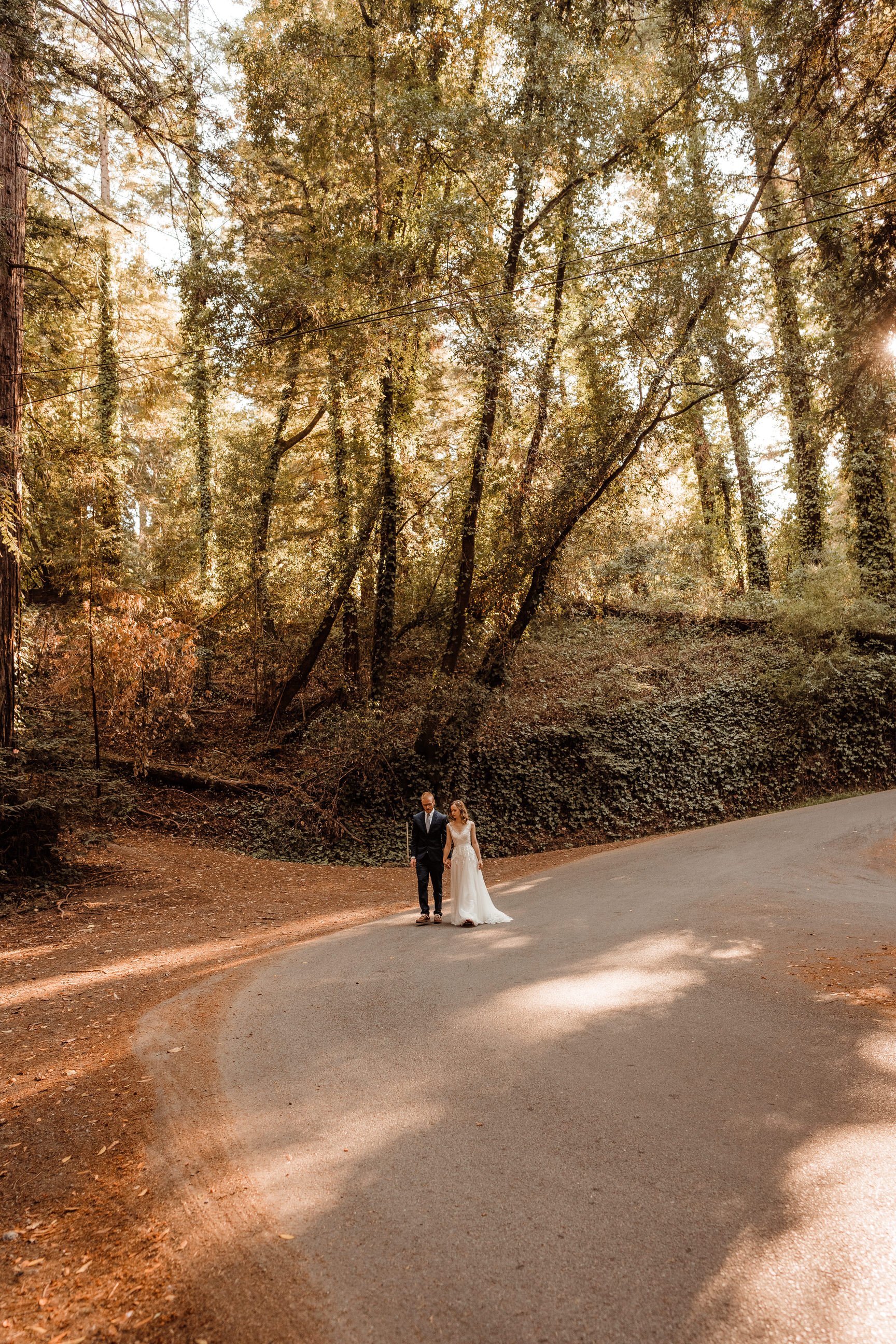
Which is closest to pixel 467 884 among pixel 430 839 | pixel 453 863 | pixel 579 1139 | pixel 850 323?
pixel 453 863

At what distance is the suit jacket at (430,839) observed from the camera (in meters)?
10.1

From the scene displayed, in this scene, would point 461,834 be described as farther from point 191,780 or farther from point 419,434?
point 419,434

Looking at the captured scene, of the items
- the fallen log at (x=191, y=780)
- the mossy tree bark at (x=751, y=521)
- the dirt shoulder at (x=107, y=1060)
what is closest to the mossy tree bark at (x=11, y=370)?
the dirt shoulder at (x=107, y=1060)

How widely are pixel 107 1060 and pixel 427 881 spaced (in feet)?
16.8

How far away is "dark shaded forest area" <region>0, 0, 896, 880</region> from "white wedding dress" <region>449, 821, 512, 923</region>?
18.1 feet

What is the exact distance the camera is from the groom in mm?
10039

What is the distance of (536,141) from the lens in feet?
49.1

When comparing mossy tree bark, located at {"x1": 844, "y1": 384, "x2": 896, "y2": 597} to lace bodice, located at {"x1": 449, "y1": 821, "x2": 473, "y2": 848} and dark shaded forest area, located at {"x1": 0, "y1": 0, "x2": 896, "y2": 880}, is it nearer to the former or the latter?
dark shaded forest area, located at {"x1": 0, "y1": 0, "x2": 896, "y2": 880}

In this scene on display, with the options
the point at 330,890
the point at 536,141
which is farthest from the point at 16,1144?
the point at 536,141

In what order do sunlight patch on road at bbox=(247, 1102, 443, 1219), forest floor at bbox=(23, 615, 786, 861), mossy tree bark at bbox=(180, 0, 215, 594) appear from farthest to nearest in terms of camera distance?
forest floor at bbox=(23, 615, 786, 861), mossy tree bark at bbox=(180, 0, 215, 594), sunlight patch on road at bbox=(247, 1102, 443, 1219)

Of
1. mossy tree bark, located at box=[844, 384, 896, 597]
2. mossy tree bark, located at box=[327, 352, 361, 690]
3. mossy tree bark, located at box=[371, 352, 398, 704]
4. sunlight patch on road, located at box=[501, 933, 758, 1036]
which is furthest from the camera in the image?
mossy tree bark, located at box=[844, 384, 896, 597]

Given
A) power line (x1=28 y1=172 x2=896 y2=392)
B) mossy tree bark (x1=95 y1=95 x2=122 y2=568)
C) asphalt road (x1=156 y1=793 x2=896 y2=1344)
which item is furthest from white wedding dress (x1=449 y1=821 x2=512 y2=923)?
power line (x1=28 y1=172 x2=896 y2=392)

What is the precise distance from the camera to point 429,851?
10070 mm

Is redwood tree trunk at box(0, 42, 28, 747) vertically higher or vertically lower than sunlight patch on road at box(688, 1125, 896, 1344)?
higher
